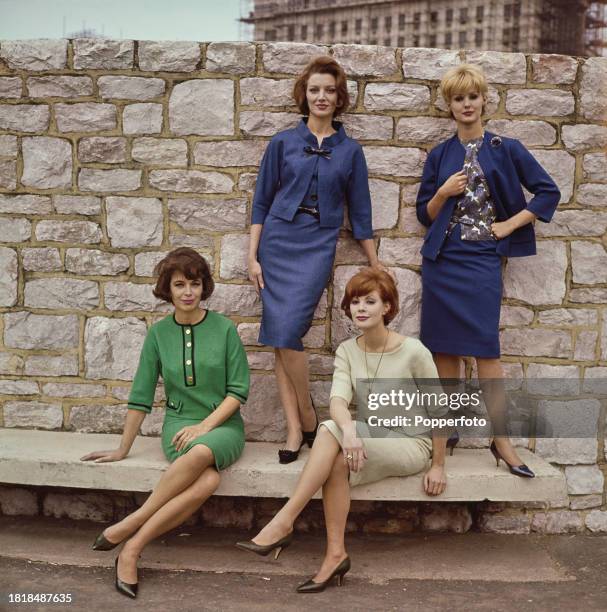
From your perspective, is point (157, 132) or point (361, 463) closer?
point (361, 463)

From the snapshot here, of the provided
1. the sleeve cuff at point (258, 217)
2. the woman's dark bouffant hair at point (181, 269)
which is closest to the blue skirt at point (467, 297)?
the sleeve cuff at point (258, 217)

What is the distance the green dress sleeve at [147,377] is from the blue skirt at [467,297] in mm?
1325

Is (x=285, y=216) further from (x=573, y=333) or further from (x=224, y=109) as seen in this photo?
(x=573, y=333)

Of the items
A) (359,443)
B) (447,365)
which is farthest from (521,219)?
(359,443)

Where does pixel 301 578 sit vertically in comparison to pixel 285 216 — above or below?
below

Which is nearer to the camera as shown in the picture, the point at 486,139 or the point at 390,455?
the point at 390,455

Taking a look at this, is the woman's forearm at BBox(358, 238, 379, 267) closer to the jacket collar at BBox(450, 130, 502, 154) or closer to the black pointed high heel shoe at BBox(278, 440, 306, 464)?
the jacket collar at BBox(450, 130, 502, 154)

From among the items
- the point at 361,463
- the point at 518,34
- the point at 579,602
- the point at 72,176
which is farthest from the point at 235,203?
the point at 518,34

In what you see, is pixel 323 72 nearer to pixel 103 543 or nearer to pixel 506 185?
pixel 506 185

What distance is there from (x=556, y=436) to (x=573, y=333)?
1.79ft

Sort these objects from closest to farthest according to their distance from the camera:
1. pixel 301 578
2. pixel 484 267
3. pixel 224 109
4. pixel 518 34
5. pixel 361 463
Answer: pixel 361 463 → pixel 301 578 → pixel 484 267 → pixel 224 109 → pixel 518 34

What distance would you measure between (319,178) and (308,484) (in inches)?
56.6

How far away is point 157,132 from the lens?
3947 mm

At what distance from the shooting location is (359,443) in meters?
3.12
